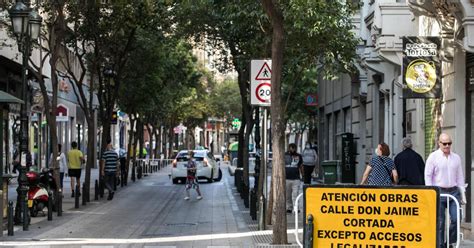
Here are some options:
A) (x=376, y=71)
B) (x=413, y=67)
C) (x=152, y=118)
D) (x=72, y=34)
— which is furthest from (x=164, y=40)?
(x=152, y=118)

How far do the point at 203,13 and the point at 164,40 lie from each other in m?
4.52

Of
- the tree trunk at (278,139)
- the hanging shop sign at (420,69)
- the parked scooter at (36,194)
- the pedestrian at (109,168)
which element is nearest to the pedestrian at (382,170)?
the hanging shop sign at (420,69)

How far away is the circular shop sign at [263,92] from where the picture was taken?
16000 mm

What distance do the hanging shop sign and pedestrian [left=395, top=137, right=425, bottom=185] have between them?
1.96m

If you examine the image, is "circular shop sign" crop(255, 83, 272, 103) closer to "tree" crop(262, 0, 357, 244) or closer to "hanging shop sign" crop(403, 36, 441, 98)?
"tree" crop(262, 0, 357, 244)

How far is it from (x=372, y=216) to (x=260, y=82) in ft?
25.7

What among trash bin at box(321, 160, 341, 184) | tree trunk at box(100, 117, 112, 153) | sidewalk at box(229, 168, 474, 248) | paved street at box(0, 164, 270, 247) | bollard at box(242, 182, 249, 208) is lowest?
paved street at box(0, 164, 270, 247)

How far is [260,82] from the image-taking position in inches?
634

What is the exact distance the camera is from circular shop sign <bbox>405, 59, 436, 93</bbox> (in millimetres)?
15352

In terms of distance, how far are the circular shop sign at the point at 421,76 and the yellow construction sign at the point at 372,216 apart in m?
7.14

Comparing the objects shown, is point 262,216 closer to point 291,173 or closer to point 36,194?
point 291,173

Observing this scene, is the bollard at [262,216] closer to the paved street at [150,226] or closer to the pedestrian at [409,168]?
the paved street at [150,226]

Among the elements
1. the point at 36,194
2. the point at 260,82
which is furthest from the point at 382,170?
the point at 36,194

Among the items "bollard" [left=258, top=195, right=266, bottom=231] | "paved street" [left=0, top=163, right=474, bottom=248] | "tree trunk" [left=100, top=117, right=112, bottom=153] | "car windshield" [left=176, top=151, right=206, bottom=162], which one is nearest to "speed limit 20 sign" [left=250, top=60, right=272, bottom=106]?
"bollard" [left=258, top=195, right=266, bottom=231]
